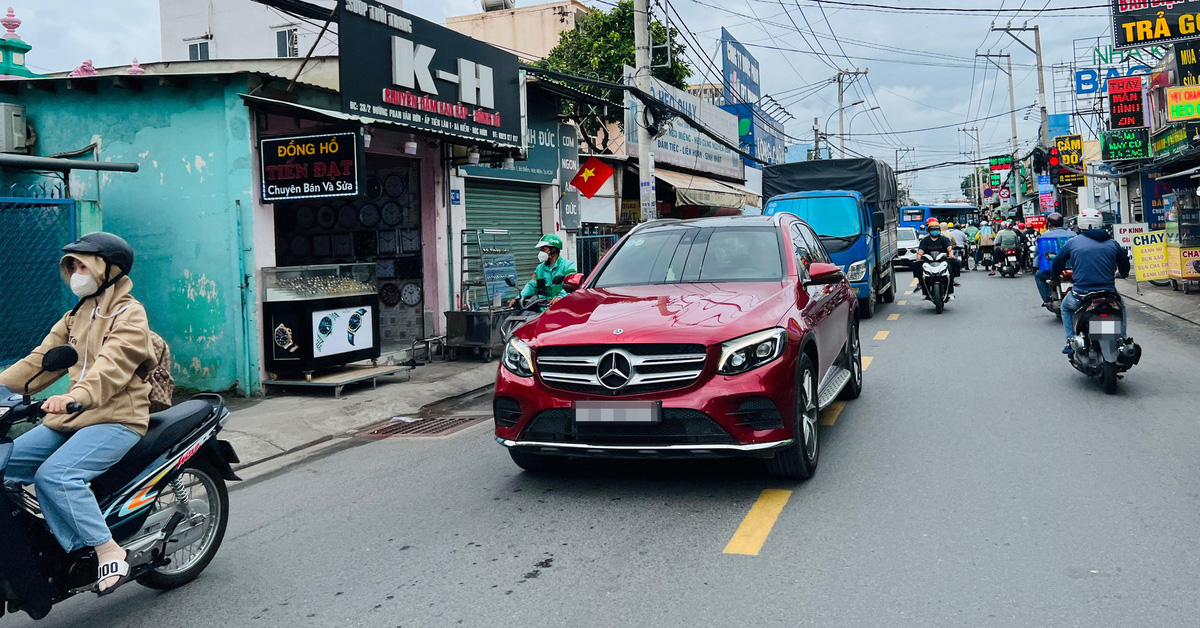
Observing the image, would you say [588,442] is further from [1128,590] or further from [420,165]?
[420,165]

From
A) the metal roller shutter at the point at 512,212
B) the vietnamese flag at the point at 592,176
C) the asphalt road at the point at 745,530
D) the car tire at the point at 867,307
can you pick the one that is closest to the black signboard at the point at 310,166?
the asphalt road at the point at 745,530

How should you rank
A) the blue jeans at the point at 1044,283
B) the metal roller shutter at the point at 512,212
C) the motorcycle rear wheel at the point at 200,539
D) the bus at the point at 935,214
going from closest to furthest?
the motorcycle rear wheel at the point at 200,539, the blue jeans at the point at 1044,283, the metal roller shutter at the point at 512,212, the bus at the point at 935,214

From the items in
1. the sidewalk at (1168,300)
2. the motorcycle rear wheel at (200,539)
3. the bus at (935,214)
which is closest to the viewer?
the motorcycle rear wheel at (200,539)

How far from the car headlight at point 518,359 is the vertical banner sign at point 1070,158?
3700 centimetres

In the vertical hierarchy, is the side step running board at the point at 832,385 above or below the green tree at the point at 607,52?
below

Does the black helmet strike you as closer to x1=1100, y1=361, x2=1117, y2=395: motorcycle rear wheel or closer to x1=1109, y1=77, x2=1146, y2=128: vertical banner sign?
x1=1100, y1=361, x2=1117, y2=395: motorcycle rear wheel

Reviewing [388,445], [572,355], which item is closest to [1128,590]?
[572,355]

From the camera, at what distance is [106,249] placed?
155 inches

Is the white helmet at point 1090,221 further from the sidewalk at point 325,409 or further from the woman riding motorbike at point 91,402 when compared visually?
the woman riding motorbike at point 91,402

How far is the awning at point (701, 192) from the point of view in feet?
74.4

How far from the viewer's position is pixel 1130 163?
29234 millimetres

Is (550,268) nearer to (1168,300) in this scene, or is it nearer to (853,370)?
(853,370)

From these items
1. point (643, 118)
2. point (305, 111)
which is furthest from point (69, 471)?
point (643, 118)

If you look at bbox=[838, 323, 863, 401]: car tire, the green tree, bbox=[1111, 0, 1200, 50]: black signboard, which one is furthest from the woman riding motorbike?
the green tree
